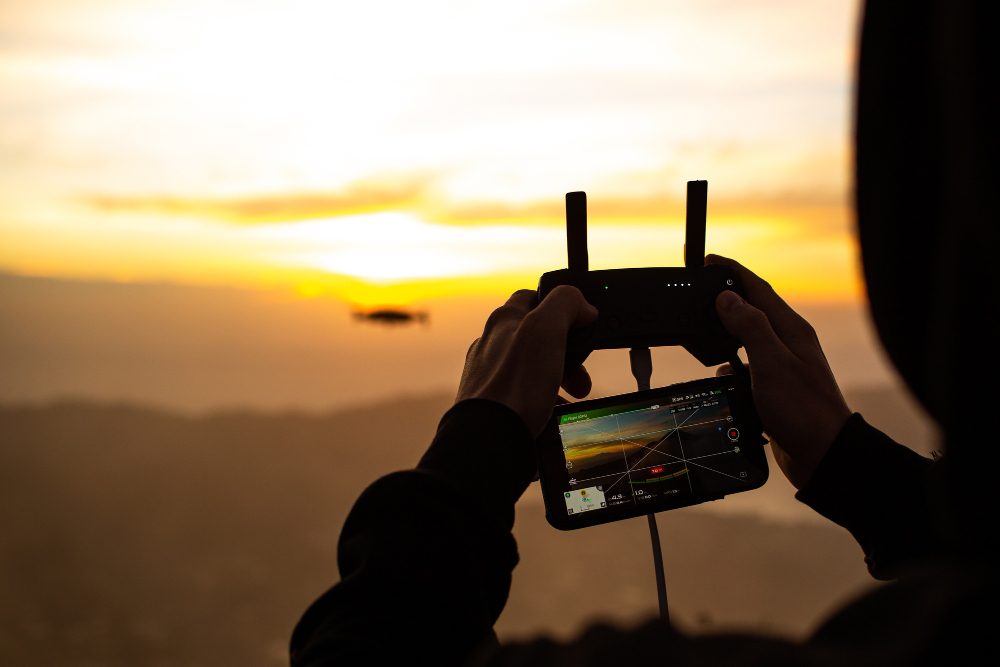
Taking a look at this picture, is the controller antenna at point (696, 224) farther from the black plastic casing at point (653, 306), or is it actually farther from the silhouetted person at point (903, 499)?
the silhouetted person at point (903, 499)

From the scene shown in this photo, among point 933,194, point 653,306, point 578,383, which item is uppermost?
point 933,194

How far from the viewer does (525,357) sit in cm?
67

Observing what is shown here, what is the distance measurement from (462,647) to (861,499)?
20.1 inches

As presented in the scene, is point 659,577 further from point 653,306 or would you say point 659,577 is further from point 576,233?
point 576,233

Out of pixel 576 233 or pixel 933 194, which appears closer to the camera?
pixel 933 194

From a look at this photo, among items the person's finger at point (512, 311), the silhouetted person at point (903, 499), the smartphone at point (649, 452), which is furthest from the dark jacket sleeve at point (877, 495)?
the person's finger at point (512, 311)

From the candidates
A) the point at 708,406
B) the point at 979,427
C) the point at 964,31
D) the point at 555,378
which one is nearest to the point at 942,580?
the point at 979,427

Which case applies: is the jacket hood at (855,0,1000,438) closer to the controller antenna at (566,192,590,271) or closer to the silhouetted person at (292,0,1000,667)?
the silhouetted person at (292,0,1000,667)

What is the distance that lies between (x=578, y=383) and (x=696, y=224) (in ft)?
1.00

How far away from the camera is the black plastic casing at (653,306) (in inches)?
33.4

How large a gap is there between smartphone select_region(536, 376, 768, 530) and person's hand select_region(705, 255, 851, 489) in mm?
45

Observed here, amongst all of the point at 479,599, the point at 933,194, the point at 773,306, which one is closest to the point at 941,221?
the point at 933,194

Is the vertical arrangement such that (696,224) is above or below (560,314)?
above

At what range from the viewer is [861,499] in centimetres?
69
